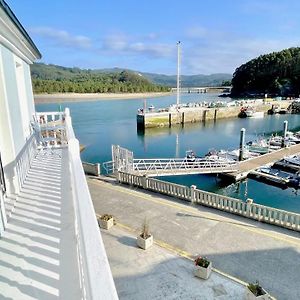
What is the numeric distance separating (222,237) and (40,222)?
5.72 metres

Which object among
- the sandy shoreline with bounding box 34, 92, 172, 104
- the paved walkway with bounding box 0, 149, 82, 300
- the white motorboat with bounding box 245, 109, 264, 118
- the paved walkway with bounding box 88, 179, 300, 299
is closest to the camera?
the paved walkway with bounding box 0, 149, 82, 300

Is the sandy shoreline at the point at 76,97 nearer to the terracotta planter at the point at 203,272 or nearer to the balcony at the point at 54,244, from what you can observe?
the terracotta planter at the point at 203,272

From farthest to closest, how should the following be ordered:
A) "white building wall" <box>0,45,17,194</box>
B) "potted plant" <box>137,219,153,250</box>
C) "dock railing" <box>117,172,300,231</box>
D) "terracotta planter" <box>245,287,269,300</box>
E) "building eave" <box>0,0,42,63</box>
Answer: "dock railing" <box>117,172,300,231</box> → "potted plant" <box>137,219,153,250</box> → "terracotta planter" <box>245,287,269,300</box> → "white building wall" <box>0,45,17,194</box> → "building eave" <box>0,0,42,63</box>

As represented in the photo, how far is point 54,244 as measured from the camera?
3.42m

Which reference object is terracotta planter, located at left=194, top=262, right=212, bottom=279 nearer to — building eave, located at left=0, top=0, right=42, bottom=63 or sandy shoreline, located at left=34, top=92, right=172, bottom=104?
building eave, located at left=0, top=0, right=42, bottom=63

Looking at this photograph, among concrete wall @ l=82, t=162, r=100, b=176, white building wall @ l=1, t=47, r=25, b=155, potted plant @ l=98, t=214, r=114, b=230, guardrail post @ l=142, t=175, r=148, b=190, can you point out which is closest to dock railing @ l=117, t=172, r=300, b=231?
guardrail post @ l=142, t=175, r=148, b=190

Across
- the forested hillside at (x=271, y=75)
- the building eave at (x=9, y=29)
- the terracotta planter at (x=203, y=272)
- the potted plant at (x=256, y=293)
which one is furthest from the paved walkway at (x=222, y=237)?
the forested hillside at (x=271, y=75)

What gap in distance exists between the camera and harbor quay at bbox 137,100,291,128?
48.9 metres

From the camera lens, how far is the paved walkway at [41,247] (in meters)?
2.71

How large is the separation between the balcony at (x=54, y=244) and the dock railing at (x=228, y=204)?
6.34 m

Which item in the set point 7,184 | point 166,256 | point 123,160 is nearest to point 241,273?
point 166,256

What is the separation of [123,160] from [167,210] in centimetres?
597

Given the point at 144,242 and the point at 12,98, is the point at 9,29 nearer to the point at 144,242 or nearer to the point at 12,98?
the point at 12,98

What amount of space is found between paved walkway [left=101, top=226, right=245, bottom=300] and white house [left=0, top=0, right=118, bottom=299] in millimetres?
2574
